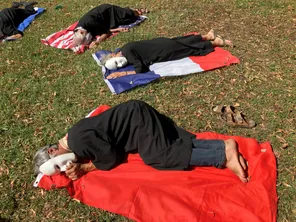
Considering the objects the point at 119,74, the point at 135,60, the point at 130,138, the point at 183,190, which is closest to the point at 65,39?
the point at 119,74

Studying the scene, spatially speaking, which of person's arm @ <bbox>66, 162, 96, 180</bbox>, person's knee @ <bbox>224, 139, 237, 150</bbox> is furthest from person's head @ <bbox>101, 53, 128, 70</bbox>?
person's knee @ <bbox>224, 139, 237, 150</bbox>

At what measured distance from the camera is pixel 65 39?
8.29 metres

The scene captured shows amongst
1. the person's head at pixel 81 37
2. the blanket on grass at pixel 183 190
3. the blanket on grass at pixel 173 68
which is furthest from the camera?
the person's head at pixel 81 37

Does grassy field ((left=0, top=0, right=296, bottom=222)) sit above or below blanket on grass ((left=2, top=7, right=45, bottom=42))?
below

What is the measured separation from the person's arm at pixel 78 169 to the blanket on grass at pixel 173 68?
200 centimetres

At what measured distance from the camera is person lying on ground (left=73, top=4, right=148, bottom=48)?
25.5ft

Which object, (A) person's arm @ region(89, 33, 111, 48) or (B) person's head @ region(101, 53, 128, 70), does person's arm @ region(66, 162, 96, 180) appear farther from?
(A) person's arm @ region(89, 33, 111, 48)

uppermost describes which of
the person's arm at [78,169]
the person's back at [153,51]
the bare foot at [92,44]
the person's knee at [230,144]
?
the person's back at [153,51]

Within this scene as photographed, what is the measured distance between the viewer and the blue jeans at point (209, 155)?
12.8 ft

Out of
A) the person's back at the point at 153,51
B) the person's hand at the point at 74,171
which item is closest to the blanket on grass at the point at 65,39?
the person's back at the point at 153,51

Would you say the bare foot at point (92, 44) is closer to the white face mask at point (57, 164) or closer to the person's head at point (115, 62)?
the person's head at point (115, 62)

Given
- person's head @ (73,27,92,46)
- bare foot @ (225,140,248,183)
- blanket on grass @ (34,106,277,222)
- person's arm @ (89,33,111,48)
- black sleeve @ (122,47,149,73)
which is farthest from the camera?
person's arm @ (89,33,111,48)

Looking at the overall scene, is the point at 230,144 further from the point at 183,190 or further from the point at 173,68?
the point at 173,68

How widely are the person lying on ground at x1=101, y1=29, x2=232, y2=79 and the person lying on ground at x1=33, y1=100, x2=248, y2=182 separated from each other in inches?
93.5
